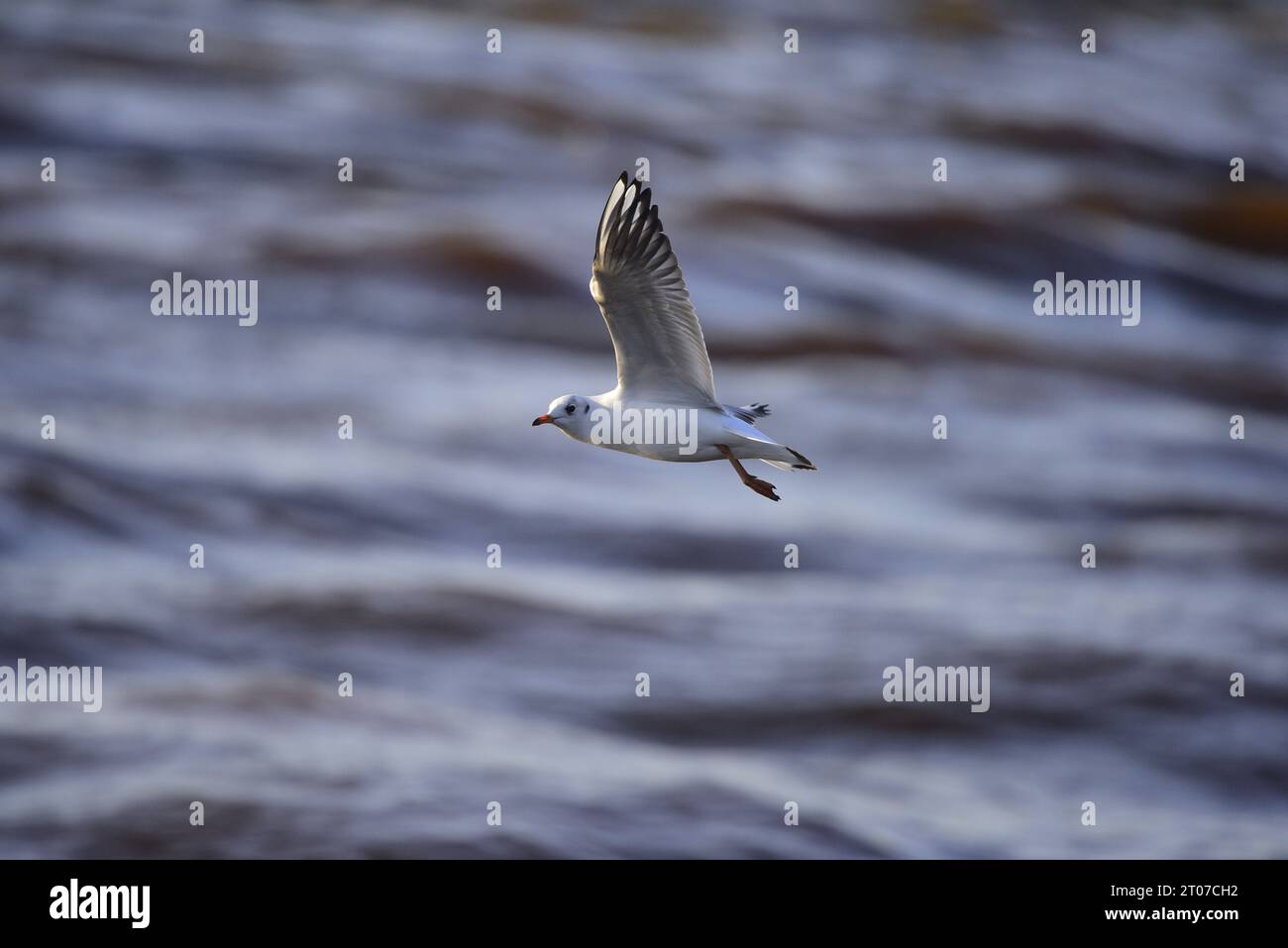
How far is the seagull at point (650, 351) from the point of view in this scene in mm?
5652

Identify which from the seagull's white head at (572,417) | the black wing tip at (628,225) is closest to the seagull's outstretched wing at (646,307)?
the black wing tip at (628,225)

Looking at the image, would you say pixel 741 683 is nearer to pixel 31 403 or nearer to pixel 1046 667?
pixel 1046 667

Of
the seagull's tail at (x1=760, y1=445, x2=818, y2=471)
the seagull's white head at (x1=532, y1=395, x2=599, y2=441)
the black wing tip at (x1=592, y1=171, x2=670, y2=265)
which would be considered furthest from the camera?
the black wing tip at (x1=592, y1=171, x2=670, y2=265)

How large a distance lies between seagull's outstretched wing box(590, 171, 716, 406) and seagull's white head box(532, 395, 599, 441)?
383 millimetres

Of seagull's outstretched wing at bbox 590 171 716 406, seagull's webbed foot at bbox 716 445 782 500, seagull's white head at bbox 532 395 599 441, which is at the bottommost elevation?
seagull's webbed foot at bbox 716 445 782 500

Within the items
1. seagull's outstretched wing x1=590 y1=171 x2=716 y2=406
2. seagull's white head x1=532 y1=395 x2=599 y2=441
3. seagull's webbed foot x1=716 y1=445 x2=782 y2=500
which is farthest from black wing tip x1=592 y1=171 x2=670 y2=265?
seagull's webbed foot x1=716 y1=445 x2=782 y2=500

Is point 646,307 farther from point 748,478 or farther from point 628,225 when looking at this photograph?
point 748,478

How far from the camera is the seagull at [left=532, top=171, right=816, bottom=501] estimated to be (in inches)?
223

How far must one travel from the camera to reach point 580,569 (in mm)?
23328

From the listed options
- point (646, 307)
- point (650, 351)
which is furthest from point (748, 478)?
point (646, 307)

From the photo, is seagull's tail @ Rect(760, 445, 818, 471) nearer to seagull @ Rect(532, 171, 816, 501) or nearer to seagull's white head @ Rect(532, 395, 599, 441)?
seagull @ Rect(532, 171, 816, 501)

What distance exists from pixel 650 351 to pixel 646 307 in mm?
165

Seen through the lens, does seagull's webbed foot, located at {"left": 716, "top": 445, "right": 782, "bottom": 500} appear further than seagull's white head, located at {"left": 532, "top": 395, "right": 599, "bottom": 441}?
No

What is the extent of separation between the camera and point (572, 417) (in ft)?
18.7
